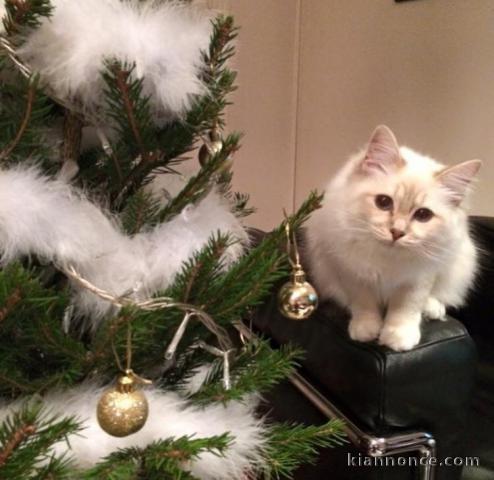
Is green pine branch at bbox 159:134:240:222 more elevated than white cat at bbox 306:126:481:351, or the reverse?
green pine branch at bbox 159:134:240:222

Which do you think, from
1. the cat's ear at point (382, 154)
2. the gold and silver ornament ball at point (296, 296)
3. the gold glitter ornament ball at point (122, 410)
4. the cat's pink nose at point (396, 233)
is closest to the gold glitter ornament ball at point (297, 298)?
the gold and silver ornament ball at point (296, 296)

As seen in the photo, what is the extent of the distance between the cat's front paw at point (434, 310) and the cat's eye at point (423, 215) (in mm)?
169

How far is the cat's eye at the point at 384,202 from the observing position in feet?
3.05

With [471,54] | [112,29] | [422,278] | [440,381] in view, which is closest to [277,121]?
[471,54]

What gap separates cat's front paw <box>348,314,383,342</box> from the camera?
86 cm

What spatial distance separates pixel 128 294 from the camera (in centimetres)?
49

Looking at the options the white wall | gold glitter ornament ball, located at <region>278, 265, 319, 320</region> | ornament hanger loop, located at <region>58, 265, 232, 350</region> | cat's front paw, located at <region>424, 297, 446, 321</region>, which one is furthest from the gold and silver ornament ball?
the white wall

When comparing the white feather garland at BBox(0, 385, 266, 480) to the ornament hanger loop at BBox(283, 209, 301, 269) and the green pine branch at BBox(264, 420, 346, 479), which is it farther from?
the ornament hanger loop at BBox(283, 209, 301, 269)

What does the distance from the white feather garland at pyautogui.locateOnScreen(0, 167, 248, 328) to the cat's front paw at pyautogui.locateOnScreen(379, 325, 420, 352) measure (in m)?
0.35

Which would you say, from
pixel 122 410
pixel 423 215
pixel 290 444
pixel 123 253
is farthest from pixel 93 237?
pixel 423 215

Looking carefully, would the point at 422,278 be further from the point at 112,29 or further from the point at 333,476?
the point at 112,29

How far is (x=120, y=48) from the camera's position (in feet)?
1.54

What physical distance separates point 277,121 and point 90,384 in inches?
71.8

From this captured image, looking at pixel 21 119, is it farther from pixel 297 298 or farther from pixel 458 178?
pixel 458 178
